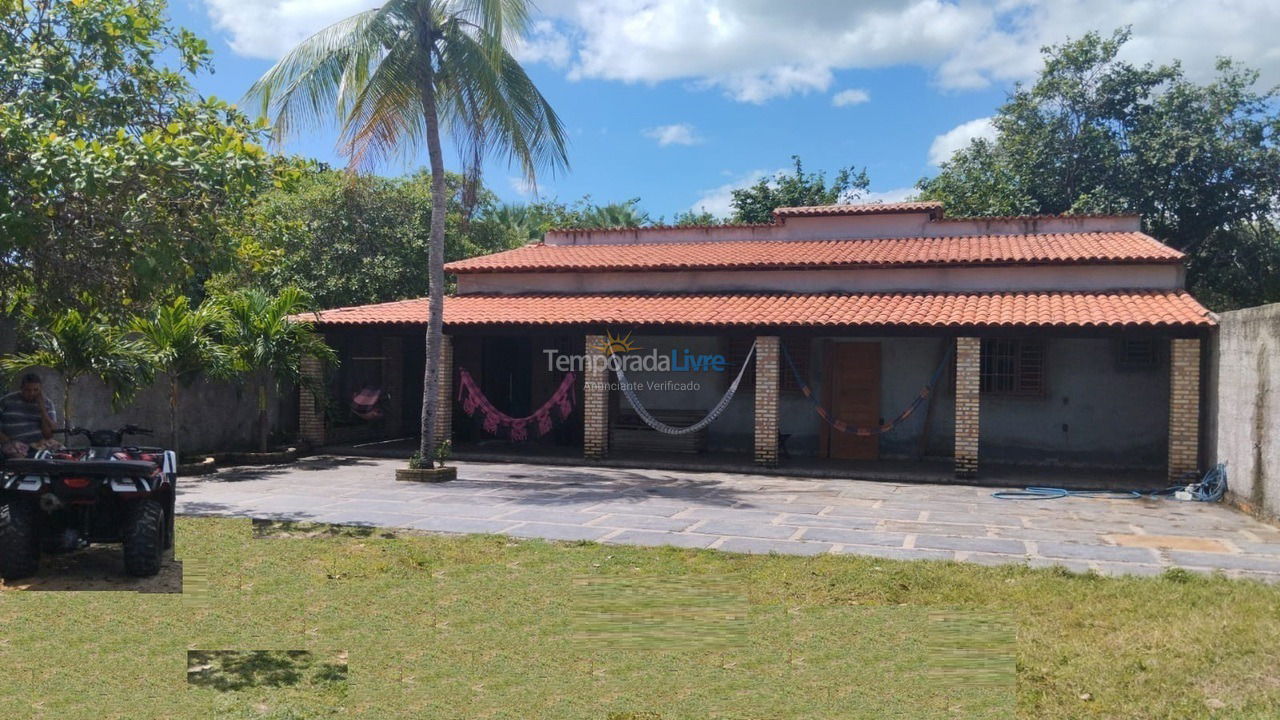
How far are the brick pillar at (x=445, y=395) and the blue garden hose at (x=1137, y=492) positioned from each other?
8.89 metres

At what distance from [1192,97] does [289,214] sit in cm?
2413

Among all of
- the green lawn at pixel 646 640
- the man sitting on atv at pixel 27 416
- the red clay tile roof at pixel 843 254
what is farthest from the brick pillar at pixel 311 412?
the green lawn at pixel 646 640

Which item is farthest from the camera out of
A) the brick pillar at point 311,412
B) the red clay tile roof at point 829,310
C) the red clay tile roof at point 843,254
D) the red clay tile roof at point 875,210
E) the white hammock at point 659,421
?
the red clay tile roof at point 875,210

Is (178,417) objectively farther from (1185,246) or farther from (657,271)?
(1185,246)

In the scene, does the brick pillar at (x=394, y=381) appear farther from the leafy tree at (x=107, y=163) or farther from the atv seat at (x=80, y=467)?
the atv seat at (x=80, y=467)

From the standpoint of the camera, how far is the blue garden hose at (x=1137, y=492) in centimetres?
1155

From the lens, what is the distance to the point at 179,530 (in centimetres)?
833

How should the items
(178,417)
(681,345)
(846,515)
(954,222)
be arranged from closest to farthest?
(846,515), (178,417), (681,345), (954,222)

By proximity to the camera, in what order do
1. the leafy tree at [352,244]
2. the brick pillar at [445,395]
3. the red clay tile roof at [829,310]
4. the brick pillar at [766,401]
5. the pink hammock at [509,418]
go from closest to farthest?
the red clay tile roof at [829,310] → the brick pillar at [766,401] → the pink hammock at [509,418] → the brick pillar at [445,395] → the leafy tree at [352,244]

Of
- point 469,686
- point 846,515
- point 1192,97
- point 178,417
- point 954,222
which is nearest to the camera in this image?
point 469,686

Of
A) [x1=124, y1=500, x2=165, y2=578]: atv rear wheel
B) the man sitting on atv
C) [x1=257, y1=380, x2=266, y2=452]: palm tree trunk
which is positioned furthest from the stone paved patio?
[x1=124, y1=500, x2=165, y2=578]: atv rear wheel

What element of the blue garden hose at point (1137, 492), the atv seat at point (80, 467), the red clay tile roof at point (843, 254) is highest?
→ the red clay tile roof at point (843, 254)

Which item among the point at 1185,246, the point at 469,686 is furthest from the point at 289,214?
the point at 1185,246

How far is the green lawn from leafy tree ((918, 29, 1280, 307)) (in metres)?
21.9
